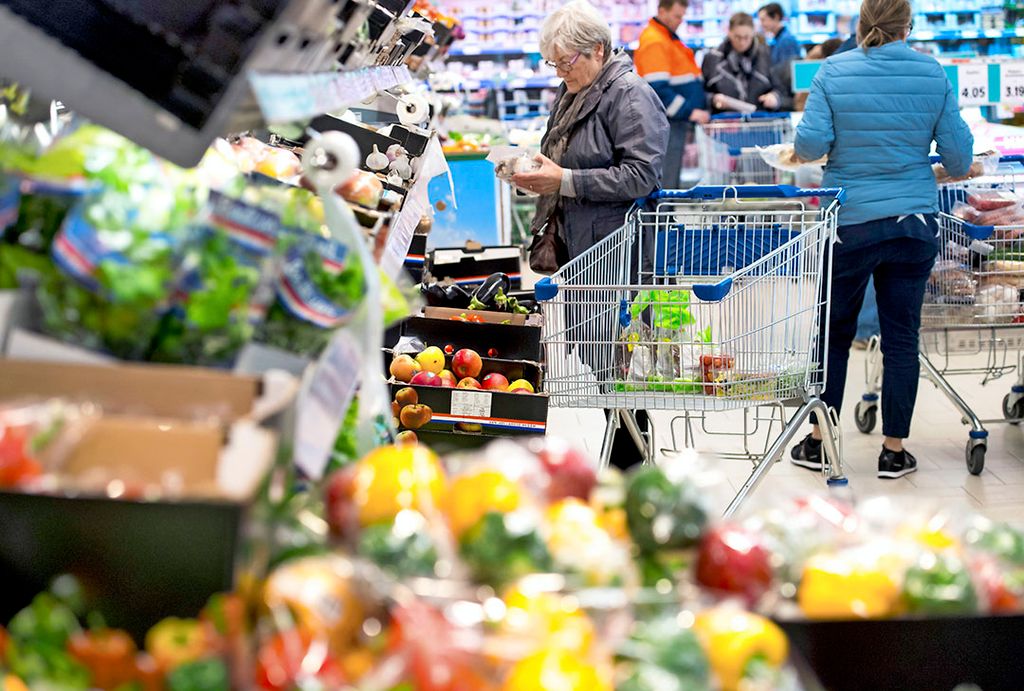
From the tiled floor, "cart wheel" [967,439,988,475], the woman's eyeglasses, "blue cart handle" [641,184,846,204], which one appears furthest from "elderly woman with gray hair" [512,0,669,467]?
"cart wheel" [967,439,988,475]

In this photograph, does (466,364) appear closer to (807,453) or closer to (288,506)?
(807,453)

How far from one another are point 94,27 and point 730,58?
9393 mm

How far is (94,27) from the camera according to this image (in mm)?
1753

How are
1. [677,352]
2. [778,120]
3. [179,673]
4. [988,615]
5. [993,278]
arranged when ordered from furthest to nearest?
1. [778,120]
2. [993,278]
3. [677,352]
4. [988,615]
5. [179,673]

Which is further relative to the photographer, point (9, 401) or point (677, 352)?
point (677, 352)

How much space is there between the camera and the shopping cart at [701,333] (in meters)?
3.39

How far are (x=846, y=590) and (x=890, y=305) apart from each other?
11.5ft

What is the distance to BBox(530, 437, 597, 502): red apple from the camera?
4.65 feet

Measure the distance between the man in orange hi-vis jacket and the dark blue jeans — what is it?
16.3ft

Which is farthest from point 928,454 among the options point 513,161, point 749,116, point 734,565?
point 749,116

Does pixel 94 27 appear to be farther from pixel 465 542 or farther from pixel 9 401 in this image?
pixel 465 542

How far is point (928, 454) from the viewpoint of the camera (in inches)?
198

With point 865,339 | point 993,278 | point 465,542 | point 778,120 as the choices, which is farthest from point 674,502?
point 778,120

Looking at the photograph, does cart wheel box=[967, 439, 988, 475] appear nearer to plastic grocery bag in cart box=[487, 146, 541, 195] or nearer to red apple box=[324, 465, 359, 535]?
plastic grocery bag in cart box=[487, 146, 541, 195]
